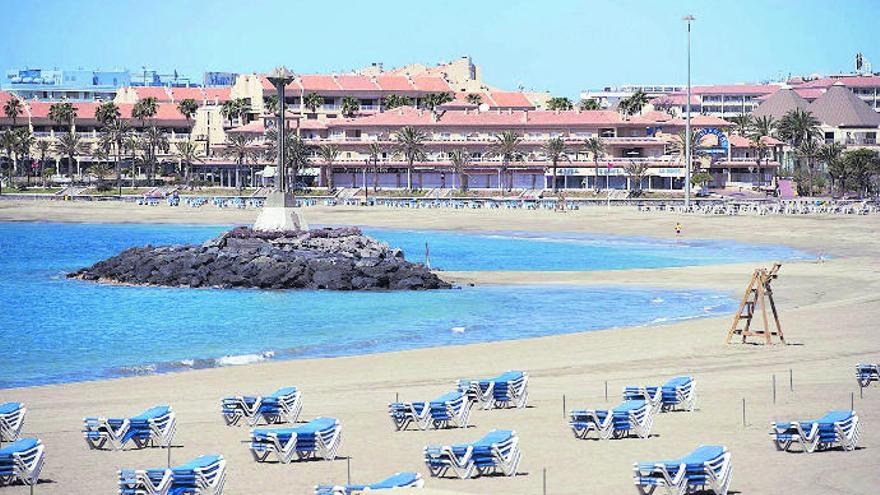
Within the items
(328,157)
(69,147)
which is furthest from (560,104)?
(69,147)

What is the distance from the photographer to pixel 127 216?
4230 inches

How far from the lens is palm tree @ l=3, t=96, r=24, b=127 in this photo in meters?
142

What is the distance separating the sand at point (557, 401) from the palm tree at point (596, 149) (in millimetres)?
70888

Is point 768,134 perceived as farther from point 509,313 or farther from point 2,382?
point 2,382

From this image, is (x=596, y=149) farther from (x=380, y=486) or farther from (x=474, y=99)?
(x=380, y=486)

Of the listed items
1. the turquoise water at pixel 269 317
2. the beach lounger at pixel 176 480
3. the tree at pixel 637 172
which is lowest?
the turquoise water at pixel 269 317

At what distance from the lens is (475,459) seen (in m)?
20.1

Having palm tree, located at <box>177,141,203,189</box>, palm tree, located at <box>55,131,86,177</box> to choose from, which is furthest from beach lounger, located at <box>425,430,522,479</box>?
palm tree, located at <box>55,131,86,177</box>

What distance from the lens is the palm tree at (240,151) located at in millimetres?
132750

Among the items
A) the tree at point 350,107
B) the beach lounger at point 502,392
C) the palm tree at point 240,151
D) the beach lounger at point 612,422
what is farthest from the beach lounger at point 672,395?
the tree at point 350,107

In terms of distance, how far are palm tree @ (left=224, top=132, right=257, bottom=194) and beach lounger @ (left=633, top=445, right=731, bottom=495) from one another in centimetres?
11371

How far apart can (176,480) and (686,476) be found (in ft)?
20.9

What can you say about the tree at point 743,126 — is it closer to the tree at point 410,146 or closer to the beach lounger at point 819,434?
the tree at point 410,146

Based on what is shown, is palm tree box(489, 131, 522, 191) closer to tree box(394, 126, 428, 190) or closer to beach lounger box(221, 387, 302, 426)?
tree box(394, 126, 428, 190)
